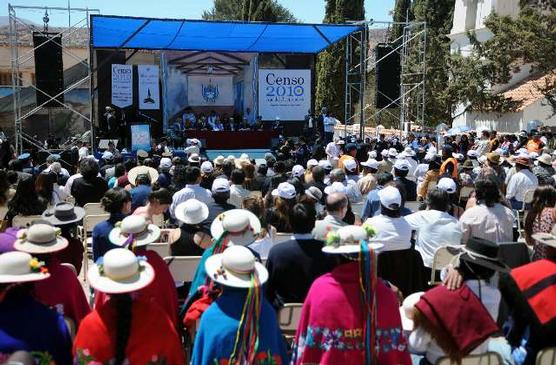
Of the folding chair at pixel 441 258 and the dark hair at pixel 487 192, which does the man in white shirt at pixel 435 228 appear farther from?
the dark hair at pixel 487 192

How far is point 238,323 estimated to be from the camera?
8.39 feet

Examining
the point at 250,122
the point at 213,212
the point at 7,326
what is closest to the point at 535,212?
the point at 213,212

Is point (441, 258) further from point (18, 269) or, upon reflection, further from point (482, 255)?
point (18, 269)

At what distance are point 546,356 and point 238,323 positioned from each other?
1.56 meters

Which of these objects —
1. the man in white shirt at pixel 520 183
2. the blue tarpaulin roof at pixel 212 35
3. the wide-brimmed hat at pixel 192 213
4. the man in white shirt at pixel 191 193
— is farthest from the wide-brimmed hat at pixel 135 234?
the blue tarpaulin roof at pixel 212 35

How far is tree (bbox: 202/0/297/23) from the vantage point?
3844 centimetres

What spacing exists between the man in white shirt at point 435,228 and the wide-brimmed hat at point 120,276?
3.17 m

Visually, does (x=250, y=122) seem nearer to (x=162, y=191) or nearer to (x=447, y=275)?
(x=162, y=191)

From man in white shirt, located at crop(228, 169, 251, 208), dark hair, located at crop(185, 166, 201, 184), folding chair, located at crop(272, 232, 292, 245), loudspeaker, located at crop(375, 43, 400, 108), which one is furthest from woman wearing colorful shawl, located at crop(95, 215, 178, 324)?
loudspeaker, located at crop(375, 43, 400, 108)

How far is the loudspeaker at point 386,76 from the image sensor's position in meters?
17.9

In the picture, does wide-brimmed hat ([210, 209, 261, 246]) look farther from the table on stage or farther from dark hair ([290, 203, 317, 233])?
the table on stage

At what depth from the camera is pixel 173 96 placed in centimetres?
2311

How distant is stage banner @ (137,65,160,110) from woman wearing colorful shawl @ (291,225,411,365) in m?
19.7

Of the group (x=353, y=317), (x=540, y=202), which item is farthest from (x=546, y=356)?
(x=540, y=202)
